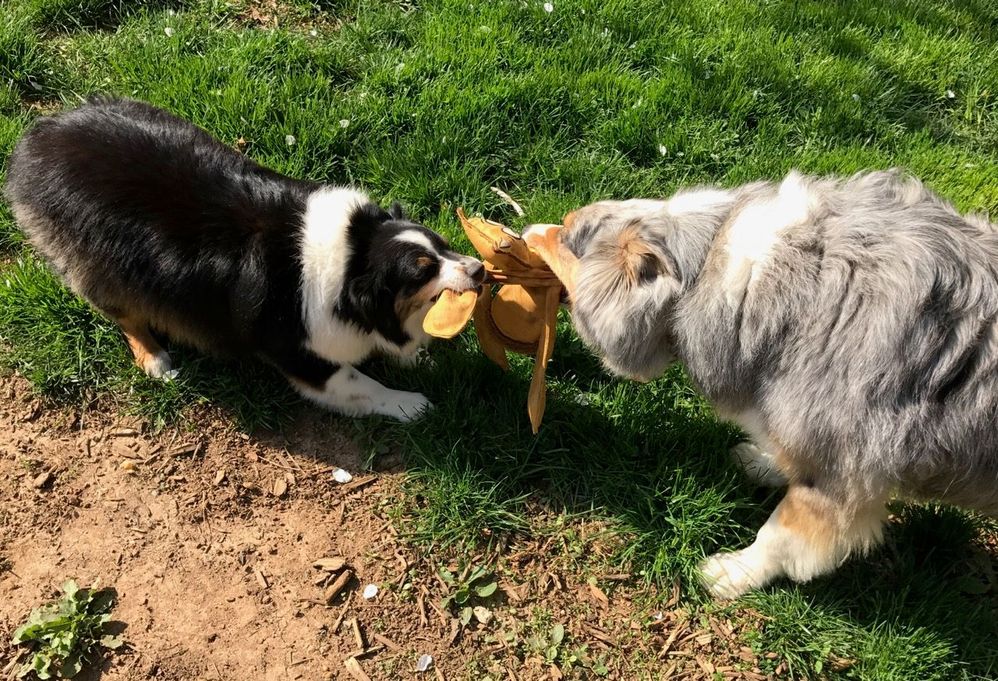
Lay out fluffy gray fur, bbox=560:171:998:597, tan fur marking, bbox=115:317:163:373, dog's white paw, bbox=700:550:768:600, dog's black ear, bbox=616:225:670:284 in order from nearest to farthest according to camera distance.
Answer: fluffy gray fur, bbox=560:171:998:597, dog's black ear, bbox=616:225:670:284, dog's white paw, bbox=700:550:768:600, tan fur marking, bbox=115:317:163:373

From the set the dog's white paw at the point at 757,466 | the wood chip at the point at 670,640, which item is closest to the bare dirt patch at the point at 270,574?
the wood chip at the point at 670,640

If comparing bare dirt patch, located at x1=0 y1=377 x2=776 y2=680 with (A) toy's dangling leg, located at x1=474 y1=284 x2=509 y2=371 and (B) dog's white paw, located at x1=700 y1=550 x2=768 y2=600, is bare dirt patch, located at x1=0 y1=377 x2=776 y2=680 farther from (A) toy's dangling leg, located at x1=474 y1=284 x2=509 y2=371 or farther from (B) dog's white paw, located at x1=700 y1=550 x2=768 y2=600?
(A) toy's dangling leg, located at x1=474 y1=284 x2=509 y2=371

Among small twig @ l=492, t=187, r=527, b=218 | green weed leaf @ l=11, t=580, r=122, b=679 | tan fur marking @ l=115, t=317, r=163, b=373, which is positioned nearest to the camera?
green weed leaf @ l=11, t=580, r=122, b=679

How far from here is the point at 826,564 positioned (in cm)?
272

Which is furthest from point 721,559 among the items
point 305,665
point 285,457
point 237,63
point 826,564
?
point 237,63

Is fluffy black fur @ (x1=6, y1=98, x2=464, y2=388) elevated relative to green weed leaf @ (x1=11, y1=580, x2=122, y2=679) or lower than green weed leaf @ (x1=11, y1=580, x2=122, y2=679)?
elevated

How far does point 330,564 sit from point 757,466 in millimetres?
1985

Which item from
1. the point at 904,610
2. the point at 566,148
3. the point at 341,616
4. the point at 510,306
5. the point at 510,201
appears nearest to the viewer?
the point at 341,616

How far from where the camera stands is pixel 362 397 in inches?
130

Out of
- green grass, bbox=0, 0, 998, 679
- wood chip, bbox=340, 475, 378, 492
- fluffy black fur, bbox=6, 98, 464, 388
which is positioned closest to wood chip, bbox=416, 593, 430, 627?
green grass, bbox=0, 0, 998, 679

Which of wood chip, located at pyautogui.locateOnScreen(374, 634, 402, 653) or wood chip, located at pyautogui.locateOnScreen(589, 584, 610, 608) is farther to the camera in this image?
wood chip, located at pyautogui.locateOnScreen(589, 584, 610, 608)

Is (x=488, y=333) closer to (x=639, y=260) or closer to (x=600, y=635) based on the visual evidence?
(x=639, y=260)

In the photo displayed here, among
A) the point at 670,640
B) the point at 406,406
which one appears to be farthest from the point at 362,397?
the point at 670,640

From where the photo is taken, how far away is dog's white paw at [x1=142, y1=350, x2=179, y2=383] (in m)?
3.33
